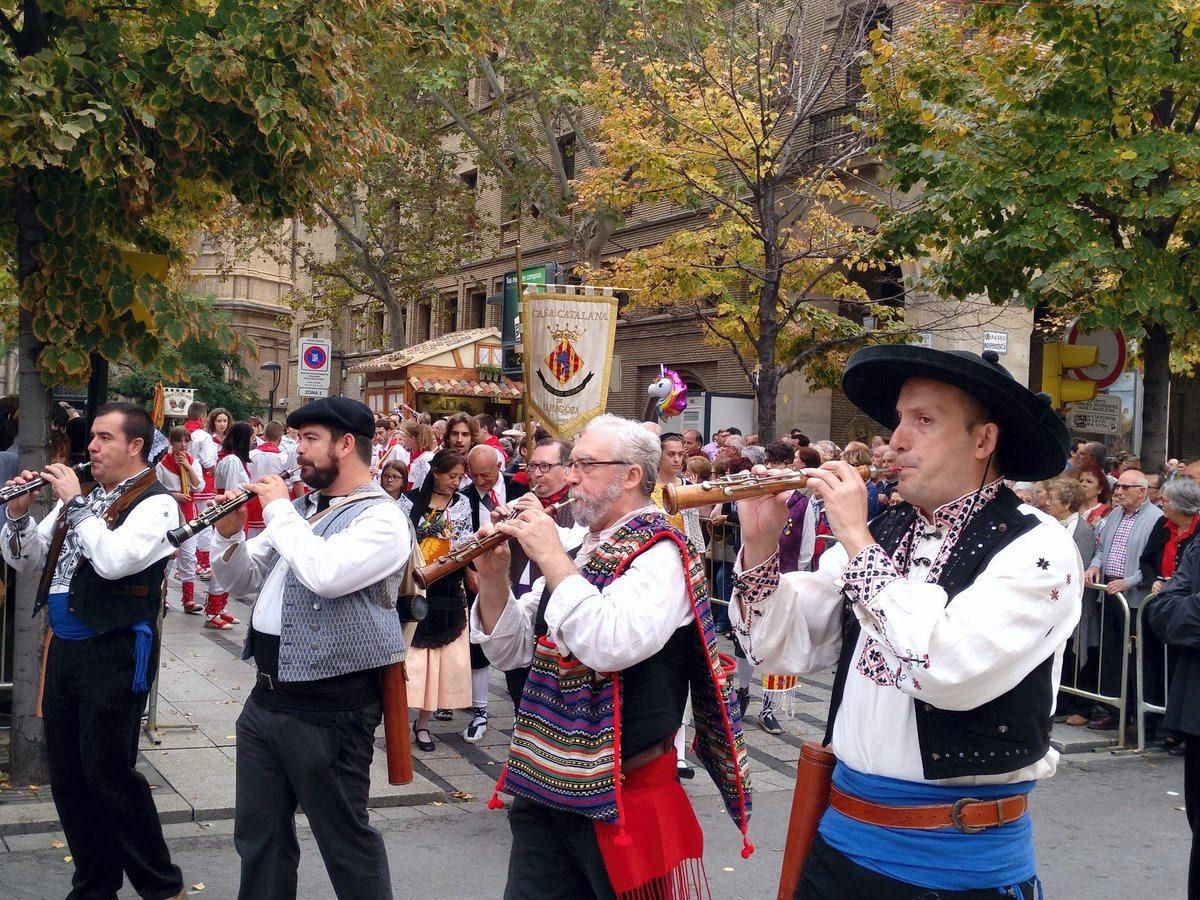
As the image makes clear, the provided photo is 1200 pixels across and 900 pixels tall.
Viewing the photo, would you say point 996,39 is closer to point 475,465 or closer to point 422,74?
point 475,465

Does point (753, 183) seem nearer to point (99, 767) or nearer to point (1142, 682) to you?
point (1142, 682)

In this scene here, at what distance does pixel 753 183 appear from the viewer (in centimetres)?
1586

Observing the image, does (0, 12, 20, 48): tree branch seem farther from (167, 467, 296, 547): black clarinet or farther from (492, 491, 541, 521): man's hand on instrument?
(492, 491, 541, 521): man's hand on instrument

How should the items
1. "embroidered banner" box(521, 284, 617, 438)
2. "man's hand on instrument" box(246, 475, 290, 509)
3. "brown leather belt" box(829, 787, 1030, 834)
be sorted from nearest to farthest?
"brown leather belt" box(829, 787, 1030, 834) → "man's hand on instrument" box(246, 475, 290, 509) → "embroidered banner" box(521, 284, 617, 438)

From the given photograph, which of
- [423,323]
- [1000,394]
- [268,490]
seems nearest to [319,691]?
[268,490]

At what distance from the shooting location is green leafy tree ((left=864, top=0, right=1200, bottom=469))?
35.6 ft

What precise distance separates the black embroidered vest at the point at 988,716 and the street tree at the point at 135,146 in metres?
4.51

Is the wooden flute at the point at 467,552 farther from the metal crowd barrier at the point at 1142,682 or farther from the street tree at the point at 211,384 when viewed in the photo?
the street tree at the point at 211,384

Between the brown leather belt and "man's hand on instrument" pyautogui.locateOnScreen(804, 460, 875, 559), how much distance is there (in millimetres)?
583

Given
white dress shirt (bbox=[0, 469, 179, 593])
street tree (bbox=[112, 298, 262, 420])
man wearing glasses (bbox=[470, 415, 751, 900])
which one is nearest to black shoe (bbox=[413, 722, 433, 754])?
white dress shirt (bbox=[0, 469, 179, 593])

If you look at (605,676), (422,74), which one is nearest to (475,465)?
(605,676)

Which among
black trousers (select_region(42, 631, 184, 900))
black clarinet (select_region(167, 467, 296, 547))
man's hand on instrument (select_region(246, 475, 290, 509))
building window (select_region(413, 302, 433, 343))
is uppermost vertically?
building window (select_region(413, 302, 433, 343))

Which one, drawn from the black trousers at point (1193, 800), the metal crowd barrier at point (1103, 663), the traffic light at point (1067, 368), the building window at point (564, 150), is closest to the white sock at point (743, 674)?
the metal crowd barrier at point (1103, 663)

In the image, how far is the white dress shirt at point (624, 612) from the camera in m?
3.25
